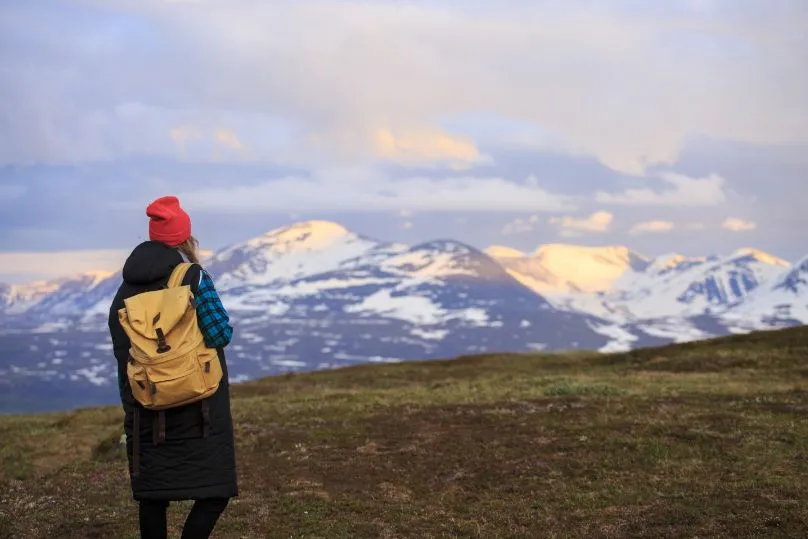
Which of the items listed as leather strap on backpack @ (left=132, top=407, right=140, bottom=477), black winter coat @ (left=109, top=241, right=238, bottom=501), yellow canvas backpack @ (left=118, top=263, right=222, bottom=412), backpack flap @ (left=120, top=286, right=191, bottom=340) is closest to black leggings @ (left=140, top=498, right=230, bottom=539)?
black winter coat @ (left=109, top=241, right=238, bottom=501)

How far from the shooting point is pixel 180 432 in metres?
9.56

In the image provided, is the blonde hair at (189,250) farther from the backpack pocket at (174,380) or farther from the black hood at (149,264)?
the backpack pocket at (174,380)

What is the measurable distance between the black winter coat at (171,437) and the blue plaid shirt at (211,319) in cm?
14

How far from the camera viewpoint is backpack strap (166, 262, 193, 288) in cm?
956

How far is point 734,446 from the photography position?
2062 centimetres

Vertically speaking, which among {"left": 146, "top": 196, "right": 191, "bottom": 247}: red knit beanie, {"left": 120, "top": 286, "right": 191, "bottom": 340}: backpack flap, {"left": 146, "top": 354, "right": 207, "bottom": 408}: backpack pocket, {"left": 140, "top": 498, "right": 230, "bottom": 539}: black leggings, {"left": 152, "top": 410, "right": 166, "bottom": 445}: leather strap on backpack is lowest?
{"left": 140, "top": 498, "right": 230, "bottom": 539}: black leggings

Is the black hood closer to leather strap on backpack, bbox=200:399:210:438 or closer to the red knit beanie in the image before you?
the red knit beanie

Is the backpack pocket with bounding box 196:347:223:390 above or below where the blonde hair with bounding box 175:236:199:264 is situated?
below

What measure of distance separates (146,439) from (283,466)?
12026 mm

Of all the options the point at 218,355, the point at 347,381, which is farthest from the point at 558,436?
the point at 347,381

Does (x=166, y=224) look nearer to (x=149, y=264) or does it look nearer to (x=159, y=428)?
(x=149, y=264)

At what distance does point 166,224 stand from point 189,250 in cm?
42

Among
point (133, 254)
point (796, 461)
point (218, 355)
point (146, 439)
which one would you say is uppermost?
point (133, 254)

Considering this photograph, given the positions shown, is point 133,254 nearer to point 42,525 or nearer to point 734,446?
point 42,525
